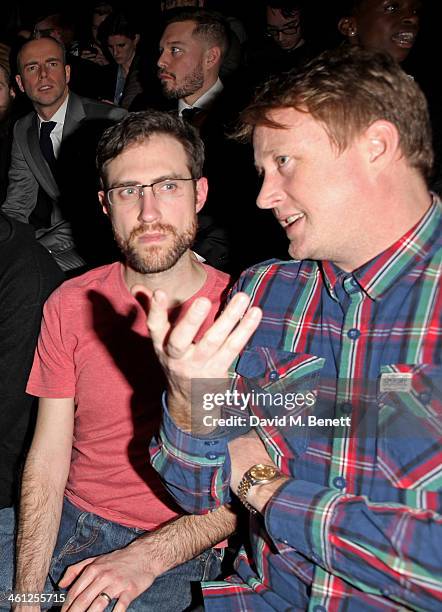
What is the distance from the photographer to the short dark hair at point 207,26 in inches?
144

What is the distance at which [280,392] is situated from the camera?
4.56 feet

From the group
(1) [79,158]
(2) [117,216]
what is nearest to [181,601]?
(2) [117,216]

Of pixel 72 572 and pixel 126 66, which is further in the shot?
pixel 126 66

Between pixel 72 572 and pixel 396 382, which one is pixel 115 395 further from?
pixel 396 382

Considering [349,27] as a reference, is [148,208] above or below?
below

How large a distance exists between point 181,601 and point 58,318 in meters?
0.79

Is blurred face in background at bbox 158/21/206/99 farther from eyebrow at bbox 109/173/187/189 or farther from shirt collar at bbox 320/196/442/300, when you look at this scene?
shirt collar at bbox 320/196/442/300

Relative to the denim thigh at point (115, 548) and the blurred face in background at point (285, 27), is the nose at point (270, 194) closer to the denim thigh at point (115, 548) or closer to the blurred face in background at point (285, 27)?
the denim thigh at point (115, 548)

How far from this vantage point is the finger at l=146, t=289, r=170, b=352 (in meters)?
1.08

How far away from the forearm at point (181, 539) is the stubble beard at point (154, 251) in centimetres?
65

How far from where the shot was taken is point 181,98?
3.64 metres

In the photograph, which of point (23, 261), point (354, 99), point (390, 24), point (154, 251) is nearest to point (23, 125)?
point (390, 24)

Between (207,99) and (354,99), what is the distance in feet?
7.95

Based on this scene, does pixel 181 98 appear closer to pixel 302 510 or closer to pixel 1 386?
pixel 1 386
